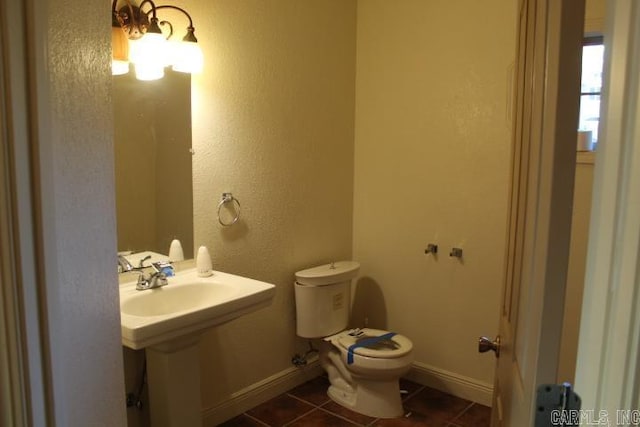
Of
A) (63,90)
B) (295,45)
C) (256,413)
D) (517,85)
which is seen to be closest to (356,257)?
(256,413)

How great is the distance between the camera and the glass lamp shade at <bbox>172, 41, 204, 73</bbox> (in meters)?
2.06

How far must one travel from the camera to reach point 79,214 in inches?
40.1

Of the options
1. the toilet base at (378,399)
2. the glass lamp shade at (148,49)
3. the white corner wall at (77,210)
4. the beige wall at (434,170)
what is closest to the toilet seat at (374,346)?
the toilet base at (378,399)

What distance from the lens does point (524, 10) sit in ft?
3.86

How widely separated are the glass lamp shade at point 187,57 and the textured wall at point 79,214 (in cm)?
101

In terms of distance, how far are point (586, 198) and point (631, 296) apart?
5.28 ft

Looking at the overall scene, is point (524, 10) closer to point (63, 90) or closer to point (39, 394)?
point (63, 90)

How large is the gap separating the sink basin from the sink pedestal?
0.15m

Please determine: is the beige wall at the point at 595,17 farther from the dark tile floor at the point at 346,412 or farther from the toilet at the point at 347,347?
the dark tile floor at the point at 346,412

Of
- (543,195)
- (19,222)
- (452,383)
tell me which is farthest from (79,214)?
(452,383)

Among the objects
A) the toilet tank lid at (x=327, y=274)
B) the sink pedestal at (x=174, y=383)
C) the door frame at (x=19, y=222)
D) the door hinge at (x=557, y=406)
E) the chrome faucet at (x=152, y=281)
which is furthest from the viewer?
the toilet tank lid at (x=327, y=274)

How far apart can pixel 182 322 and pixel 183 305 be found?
0.42m

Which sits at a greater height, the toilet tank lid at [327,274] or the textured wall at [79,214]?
the textured wall at [79,214]

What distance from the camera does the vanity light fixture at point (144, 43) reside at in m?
1.90
